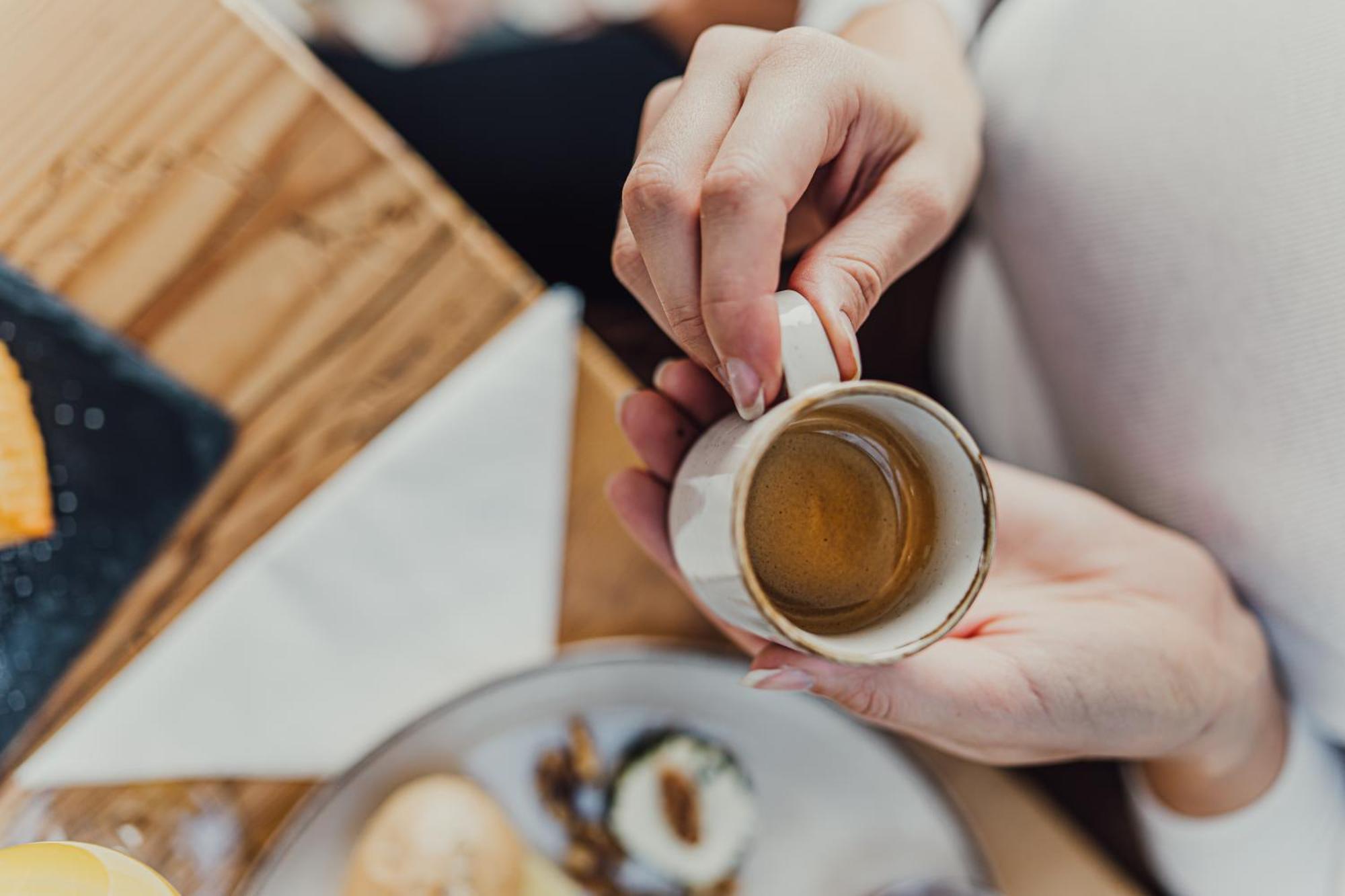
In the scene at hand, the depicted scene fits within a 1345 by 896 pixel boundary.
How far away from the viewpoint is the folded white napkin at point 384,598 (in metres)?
0.47

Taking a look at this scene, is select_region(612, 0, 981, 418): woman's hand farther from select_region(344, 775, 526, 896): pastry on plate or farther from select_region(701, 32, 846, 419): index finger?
select_region(344, 775, 526, 896): pastry on plate

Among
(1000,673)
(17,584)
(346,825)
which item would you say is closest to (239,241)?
(17,584)

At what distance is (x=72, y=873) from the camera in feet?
1.16

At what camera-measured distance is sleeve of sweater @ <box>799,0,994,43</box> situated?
0.47m

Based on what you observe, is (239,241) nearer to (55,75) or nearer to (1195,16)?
(55,75)

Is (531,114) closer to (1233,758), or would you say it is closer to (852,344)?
(852,344)

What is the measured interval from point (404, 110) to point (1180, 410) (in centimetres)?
49

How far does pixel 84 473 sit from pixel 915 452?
36cm

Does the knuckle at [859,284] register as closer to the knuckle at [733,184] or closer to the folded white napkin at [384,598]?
the knuckle at [733,184]

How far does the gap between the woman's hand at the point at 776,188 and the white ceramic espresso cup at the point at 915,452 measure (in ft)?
0.04

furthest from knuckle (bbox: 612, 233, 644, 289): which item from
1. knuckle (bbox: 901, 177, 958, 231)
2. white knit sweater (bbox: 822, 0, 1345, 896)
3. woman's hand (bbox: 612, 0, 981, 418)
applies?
white knit sweater (bbox: 822, 0, 1345, 896)

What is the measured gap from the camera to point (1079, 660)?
39cm

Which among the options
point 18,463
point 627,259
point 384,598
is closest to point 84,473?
point 18,463

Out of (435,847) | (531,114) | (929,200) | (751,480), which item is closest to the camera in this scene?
(751,480)
